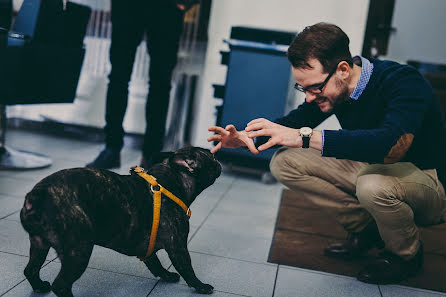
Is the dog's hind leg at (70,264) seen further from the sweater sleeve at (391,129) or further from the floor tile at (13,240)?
the sweater sleeve at (391,129)

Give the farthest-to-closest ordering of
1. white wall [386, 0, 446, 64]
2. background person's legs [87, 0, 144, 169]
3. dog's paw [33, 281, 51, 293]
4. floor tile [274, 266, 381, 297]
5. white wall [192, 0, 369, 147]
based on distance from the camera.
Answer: white wall [386, 0, 446, 64] < white wall [192, 0, 369, 147] < background person's legs [87, 0, 144, 169] < floor tile [274, 266, 381, 297] < dog's paw [33, 281, 51, 293]

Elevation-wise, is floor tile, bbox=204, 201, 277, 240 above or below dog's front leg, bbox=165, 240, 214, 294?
below

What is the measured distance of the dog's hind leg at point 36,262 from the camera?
119 cm

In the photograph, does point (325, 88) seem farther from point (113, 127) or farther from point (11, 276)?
point (113, 127)

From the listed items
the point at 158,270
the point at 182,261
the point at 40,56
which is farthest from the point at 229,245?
the point at 40,56

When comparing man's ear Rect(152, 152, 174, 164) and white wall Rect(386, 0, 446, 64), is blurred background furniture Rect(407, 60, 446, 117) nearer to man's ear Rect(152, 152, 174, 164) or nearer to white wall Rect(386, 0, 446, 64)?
white wall Rect(386, 0, 446, 64)

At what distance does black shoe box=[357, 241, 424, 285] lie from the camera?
1632mm

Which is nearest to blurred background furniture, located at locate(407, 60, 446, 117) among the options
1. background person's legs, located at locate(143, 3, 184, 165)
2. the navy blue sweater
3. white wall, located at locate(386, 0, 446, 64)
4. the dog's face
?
white wall, located at locate(386, 0, 446, 64)

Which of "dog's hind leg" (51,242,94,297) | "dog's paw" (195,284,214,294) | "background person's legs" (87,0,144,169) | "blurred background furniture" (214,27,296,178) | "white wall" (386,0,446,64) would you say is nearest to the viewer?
"dog's hind leg" (51,242,94,297)

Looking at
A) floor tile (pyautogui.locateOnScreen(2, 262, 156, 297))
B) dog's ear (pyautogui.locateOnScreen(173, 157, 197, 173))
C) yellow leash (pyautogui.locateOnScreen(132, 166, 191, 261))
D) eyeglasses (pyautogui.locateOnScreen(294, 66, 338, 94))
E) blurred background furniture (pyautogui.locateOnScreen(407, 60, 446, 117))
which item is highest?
blurred background furniture (pyautogui.locateOnScreen(407, 60, 446, 117))

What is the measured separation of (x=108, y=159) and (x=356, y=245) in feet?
4.91

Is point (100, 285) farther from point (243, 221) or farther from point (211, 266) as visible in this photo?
point (243, 221)

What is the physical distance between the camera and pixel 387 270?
1.64 m

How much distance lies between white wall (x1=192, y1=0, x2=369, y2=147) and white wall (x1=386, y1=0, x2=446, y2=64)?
55 centimetres
